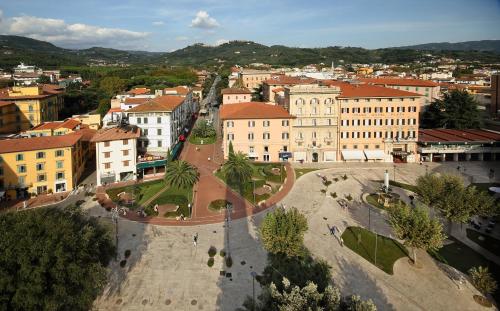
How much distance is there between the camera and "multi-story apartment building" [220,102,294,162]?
6072 cm

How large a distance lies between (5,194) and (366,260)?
145 feet

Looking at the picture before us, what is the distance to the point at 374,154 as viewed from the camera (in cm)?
6256

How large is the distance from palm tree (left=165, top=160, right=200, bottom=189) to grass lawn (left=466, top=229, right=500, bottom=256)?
31.8m

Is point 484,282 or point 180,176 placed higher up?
point 180,176

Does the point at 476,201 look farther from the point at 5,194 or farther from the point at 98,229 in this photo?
the point at 5,194

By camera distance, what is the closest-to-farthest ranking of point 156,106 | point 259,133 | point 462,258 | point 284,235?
1. point 284,235
2. point 462,258
3. point 259,133
4. point 156,106

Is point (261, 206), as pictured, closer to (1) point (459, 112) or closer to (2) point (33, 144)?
(2) point (33, 144)

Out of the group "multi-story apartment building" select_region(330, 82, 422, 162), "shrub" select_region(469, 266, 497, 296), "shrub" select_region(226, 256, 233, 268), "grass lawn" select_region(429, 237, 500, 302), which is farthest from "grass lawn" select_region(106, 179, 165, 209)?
"shrub" select_region(469, 266, 497, 296)

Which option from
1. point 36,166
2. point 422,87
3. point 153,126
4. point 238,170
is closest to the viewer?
point 36,166

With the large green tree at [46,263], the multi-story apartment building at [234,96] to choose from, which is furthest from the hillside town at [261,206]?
the multi-story apartment building at [234,96]

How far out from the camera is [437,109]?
7781 cm

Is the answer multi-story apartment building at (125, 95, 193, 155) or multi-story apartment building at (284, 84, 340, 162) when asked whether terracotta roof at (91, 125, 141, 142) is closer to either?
multi-story apartment building at (125, 95, 193, 155)

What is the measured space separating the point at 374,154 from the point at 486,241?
94.4ft

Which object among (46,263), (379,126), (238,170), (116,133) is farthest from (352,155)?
(46,263)
